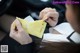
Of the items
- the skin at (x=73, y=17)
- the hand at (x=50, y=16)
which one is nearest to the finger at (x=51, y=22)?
the hand at (x=50, y=16)

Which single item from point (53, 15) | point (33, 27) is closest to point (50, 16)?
point (53, 15)

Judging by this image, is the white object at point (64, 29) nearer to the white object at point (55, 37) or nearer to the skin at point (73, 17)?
the white object at point (55, 37)

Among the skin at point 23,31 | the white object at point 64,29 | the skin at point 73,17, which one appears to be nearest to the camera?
the skin at point 73,17

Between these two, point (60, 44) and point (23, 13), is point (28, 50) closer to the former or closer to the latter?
point (60, 44)

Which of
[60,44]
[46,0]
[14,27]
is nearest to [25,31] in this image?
[14,27]

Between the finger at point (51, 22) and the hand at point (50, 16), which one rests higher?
the hand at point (50, 16)

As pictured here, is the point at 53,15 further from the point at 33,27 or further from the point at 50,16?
the point at 33,27

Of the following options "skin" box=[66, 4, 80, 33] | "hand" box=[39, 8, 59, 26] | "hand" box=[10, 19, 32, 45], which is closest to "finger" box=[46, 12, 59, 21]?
"hand" box=[39, 8, 59, 26]

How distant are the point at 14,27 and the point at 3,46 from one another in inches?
7.8

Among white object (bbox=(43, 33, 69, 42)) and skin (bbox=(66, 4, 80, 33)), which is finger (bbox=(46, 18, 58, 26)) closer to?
white object (bbox=(43, 33, 69, 42))

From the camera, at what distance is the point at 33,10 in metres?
1.54

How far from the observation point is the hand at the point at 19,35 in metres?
0.92

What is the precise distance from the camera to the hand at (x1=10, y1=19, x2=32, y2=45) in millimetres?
917

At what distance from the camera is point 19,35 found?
930 mm
